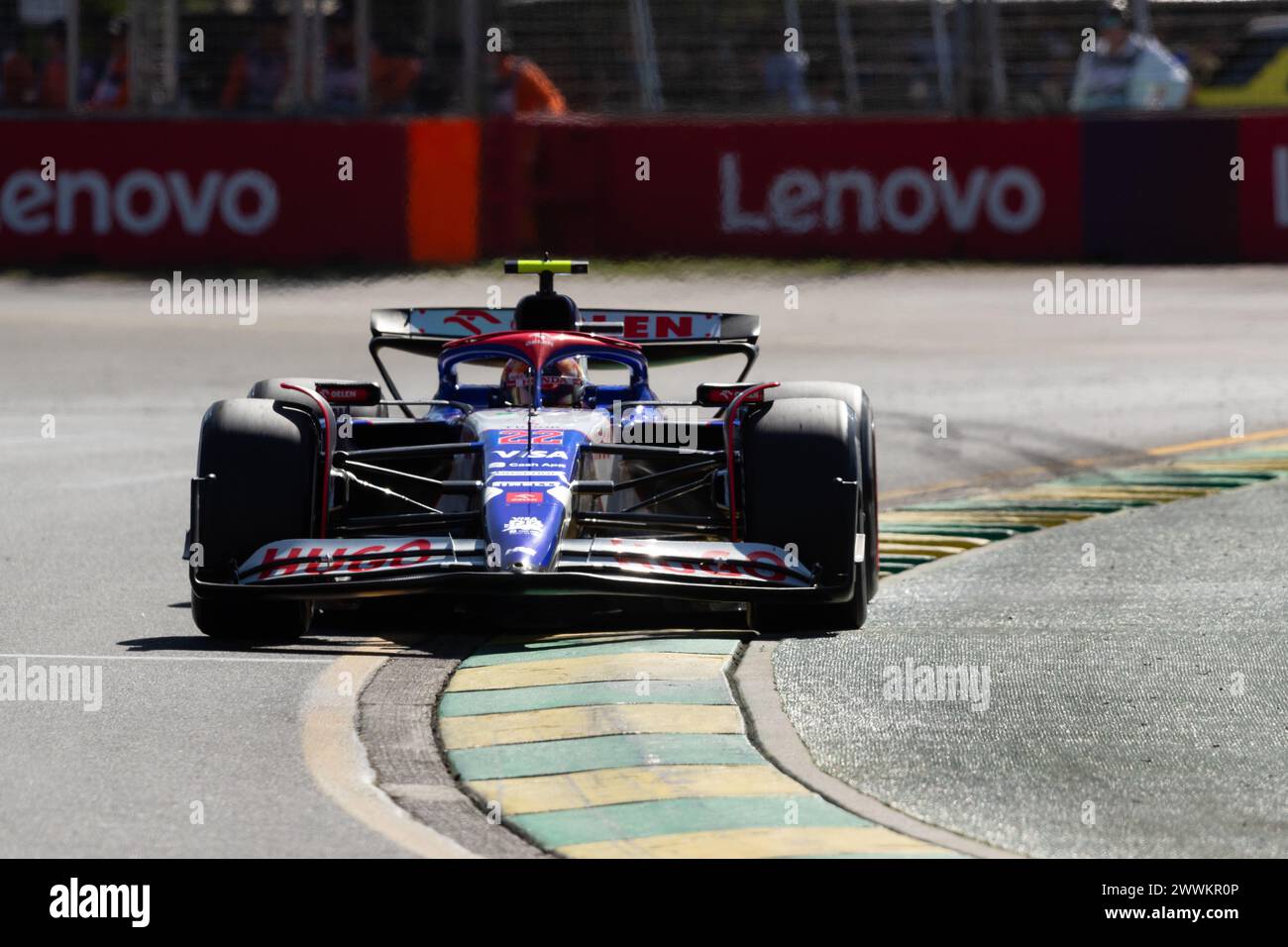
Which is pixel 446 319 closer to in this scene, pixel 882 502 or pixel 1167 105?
pixel 882 502

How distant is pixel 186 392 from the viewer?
15.6m

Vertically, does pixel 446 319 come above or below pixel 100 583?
above

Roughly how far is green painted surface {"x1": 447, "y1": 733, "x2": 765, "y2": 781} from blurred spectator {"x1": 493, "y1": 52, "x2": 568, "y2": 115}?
54.4 feet

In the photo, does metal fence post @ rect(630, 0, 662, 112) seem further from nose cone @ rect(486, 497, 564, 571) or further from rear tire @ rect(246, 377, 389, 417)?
nose cone @ rect(486, 497, 564, 571)

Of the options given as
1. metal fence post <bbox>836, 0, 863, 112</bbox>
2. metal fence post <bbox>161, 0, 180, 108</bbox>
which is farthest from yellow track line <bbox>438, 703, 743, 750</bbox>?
metal fence post <bbox>836, 0, 863, 112</bbox>

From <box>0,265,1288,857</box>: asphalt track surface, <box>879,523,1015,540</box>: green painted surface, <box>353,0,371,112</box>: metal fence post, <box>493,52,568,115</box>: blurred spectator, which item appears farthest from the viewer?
<box>493,52,568,115</box>: blurred spectator

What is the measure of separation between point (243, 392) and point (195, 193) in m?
6.19

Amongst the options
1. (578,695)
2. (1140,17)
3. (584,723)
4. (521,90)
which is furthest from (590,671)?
(1140,17)

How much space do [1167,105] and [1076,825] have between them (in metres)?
18.8

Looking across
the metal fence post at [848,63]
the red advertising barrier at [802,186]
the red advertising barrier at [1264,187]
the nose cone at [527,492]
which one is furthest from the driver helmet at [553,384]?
the metal fence post at [848,63]

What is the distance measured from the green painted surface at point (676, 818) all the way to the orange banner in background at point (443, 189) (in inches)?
629

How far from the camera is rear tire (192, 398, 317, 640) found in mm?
7965

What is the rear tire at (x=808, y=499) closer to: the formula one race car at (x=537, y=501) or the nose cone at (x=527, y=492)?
the formula one race car at (x=537, y=501)
